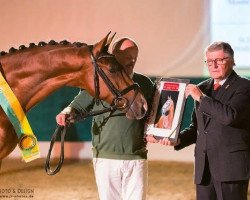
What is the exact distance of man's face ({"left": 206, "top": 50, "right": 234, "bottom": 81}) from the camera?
227cm

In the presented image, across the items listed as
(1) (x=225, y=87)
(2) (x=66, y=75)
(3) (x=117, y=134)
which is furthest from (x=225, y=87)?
(2) (x=66, y=75)

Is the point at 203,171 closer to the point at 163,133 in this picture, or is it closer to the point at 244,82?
the point at 163,133

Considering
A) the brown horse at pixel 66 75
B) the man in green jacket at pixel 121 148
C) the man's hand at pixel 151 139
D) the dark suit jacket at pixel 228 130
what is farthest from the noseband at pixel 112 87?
the dark suit jacket at pixel 228 130

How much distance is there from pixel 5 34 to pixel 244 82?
15.9 ft

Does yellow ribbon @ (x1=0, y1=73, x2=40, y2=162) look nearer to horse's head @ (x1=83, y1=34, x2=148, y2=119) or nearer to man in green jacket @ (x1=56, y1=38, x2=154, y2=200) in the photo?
man in green jacket @ (x1=56, y1=38, x2=154, y2=200)

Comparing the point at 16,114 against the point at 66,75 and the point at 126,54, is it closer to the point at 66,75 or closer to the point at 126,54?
the point at 66,75

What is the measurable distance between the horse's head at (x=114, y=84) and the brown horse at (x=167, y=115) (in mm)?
179

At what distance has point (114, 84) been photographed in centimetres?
232

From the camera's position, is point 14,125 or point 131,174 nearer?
point 14,125

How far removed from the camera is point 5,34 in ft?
21.0

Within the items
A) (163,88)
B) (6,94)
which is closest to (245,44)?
(163,88)

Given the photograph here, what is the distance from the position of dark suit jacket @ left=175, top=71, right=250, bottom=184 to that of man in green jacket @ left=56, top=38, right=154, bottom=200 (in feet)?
1.30

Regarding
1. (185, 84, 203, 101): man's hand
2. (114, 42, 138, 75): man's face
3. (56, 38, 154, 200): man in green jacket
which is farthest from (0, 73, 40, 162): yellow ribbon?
(185, 84, 203, 101): man's hand

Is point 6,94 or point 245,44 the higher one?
point 6,94
